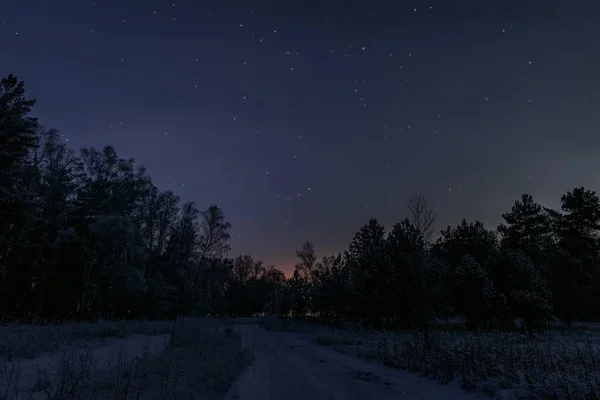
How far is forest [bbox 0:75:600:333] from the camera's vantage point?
82.9 ft

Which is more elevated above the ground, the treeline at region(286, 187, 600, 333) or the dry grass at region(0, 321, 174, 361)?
the treeline at region(286, 187, 600, 333)

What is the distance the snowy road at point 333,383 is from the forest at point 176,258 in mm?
16447

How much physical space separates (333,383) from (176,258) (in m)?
35.8

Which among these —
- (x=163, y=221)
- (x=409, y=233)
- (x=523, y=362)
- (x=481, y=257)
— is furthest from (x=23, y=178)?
(x=481, y=257)

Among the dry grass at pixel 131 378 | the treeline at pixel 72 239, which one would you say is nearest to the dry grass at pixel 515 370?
the dry grass at pixel 131 378

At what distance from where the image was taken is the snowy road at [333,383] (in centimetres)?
827

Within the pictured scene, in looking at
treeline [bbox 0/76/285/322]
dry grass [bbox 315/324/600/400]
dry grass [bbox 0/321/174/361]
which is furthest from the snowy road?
treeline [bbox 0/76/285/322]

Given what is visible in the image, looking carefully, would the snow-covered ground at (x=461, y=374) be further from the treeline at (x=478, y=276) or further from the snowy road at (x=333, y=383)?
the treeline at (x=478, y=276)

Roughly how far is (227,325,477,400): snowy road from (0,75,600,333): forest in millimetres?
16447

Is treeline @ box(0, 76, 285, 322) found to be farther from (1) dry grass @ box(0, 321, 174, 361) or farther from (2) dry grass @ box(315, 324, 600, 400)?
(2) dry grass @ box(315, 324, 600, 400)

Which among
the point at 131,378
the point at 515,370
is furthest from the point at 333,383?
the point at 131,378

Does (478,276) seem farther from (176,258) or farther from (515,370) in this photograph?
(176,258)

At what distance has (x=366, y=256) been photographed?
1232 inches

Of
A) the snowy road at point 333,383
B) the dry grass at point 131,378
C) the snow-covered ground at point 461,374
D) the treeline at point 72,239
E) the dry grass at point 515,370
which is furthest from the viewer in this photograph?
the treeline at point 72,239
